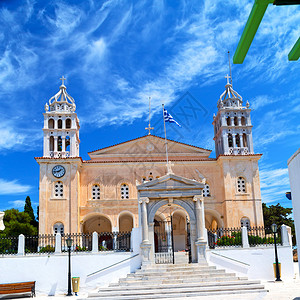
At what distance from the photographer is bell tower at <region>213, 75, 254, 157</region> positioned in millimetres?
35219

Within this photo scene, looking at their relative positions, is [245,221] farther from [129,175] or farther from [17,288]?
[17,288]

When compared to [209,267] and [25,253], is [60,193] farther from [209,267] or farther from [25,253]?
[209,267]

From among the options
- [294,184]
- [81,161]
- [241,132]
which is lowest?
[294,184]

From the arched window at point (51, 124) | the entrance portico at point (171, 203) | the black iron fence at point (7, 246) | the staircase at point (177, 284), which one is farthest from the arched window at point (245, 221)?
the black iron fence at point (7, 246)

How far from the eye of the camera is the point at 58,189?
107ft

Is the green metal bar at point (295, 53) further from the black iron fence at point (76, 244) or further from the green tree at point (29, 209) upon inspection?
the green tree at point (29, 209)

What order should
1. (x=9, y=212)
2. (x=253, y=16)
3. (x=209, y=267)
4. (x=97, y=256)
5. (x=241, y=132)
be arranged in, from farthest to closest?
(x=9, y=212) → (x=241, y=132) → (x=97, y=256) → (x=209, y=267) → (x=253, y=16)

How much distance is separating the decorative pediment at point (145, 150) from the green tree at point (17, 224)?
10647 mm

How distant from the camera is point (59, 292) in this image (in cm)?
1942

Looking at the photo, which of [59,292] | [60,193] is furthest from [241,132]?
[59,292]

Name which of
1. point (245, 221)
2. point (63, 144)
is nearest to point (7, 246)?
point (63, 144)

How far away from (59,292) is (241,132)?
23.1 metres

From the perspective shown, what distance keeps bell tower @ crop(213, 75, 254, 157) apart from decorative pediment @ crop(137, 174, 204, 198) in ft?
51.3

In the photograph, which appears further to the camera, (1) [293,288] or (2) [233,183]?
(2) [233,183]
